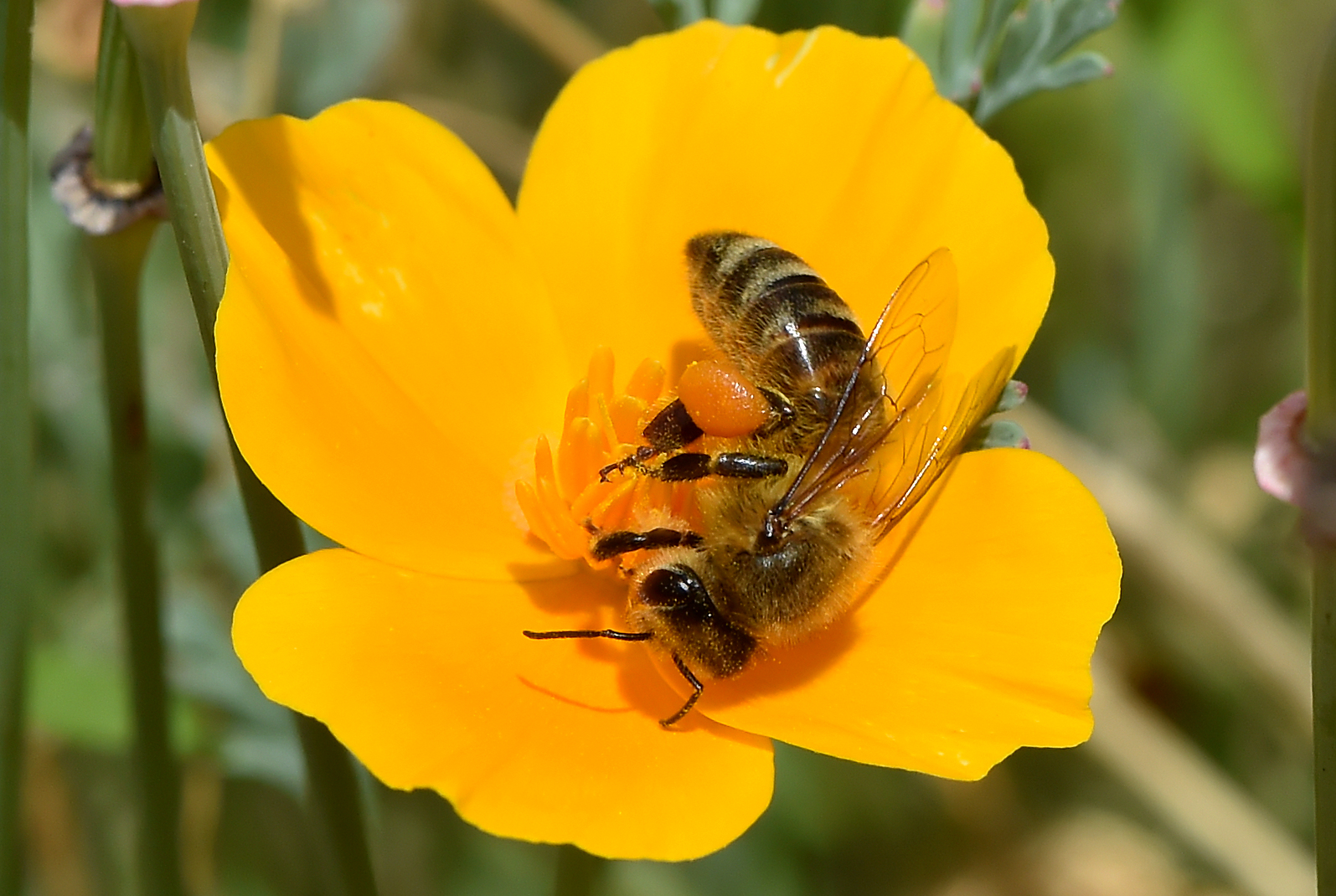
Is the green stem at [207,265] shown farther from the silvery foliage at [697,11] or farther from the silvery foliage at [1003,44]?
the silvery foliage at [1003,44]

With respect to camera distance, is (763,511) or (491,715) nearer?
(491,715)

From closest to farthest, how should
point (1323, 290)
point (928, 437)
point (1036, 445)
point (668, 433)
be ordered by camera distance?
point (1323, 290) → point (928, 437) → point (668, 433) → point (1036, 445)

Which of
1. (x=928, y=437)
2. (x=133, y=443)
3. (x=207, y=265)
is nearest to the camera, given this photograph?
(x=207, y=265)

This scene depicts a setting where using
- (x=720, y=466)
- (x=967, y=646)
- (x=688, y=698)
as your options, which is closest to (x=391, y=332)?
(x=720, y=466)

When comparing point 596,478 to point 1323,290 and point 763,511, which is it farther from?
point 1323,290

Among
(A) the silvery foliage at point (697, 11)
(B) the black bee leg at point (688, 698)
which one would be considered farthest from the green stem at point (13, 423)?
(A) the silvery foliage at point (697, 11)

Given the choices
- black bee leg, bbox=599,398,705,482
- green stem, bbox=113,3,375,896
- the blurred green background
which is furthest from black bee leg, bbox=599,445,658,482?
the blurred green background

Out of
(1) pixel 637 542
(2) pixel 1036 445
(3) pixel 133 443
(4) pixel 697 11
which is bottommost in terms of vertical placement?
(2) pixel 1036 445
